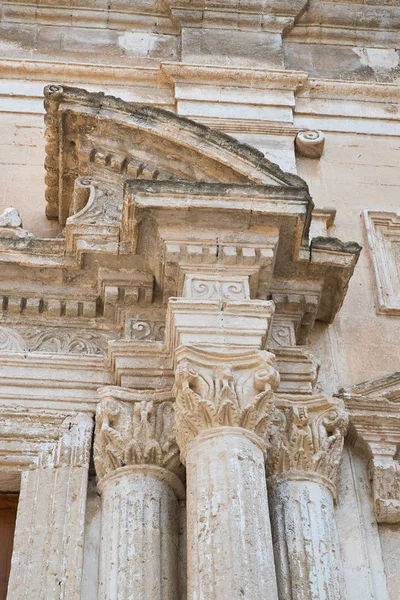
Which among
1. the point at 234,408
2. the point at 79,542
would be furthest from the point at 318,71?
the point at 79,542

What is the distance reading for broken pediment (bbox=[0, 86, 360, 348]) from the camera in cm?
580

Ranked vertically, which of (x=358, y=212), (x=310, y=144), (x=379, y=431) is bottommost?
(x=379, y=431)

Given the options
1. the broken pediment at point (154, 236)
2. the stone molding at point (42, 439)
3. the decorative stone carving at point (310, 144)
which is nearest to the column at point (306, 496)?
the broken pediment at point (154, 236)

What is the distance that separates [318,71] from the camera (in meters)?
8.68

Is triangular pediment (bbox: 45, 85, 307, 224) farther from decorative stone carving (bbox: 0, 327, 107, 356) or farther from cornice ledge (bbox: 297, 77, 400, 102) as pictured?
cornice ledge (bbox: 297, 77, 400, 102)

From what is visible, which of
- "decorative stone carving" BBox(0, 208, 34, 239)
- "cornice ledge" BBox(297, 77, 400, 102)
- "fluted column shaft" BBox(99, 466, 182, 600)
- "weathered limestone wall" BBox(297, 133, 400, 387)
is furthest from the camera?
"cornice ledge" BBox(297, 77, 400, 102)

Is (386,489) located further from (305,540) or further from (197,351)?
(197,351)

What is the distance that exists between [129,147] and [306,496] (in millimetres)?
2750

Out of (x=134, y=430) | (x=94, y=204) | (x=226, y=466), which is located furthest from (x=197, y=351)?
(x=94, y=204)

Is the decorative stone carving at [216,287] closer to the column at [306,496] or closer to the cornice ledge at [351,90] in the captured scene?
the column at [306,496]

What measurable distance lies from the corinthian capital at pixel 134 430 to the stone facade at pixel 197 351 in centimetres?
1

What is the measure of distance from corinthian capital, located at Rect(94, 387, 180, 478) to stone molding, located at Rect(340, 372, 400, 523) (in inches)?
44.0

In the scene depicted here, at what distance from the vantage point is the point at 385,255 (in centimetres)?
709

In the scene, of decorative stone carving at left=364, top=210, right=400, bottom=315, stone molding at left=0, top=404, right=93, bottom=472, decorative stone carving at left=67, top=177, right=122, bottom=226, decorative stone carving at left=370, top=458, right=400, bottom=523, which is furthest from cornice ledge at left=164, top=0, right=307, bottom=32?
decorative stone carving at left=370, top=458, right=400, bottom=523
